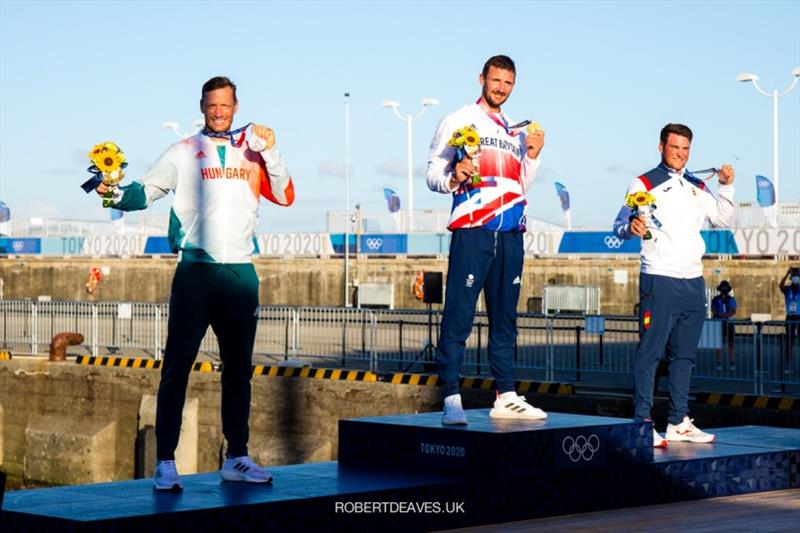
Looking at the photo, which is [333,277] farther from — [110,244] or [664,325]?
[664,325]

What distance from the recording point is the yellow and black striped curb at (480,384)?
1805 cm

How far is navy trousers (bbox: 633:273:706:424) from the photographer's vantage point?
9.55m

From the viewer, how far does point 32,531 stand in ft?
21.1

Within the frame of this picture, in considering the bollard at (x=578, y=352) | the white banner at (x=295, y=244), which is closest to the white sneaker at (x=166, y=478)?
the bollard at (x=578, y=352)

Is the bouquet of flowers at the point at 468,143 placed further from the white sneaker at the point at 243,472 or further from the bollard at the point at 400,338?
the bollard at the point at 400,338

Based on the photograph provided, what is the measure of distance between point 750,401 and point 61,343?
43.7 ft

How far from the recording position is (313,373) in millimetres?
21156

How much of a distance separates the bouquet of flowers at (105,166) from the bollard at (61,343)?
1837 cm

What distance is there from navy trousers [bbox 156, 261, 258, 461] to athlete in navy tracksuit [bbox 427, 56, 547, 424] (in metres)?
1.59

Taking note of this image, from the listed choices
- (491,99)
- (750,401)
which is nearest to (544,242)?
(750,401)

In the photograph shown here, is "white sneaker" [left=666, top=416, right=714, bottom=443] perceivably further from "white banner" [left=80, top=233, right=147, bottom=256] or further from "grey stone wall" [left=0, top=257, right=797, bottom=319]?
"white banner" [left=80, top=233, right=147, bottom=256]

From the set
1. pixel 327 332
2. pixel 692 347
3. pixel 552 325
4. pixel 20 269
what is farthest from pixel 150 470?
pixel 20 269

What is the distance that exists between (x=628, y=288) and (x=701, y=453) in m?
35.8

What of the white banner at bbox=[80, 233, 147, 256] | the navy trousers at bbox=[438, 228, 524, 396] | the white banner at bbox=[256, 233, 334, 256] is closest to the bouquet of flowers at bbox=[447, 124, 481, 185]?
the navy trousers at bbox=[438, 228, 524, 396]
